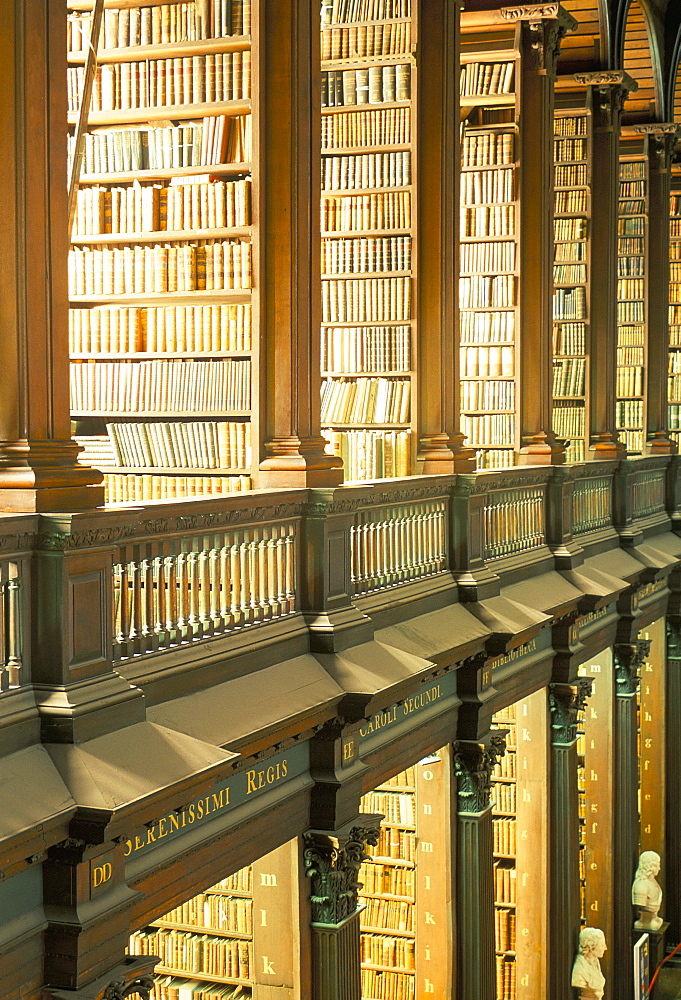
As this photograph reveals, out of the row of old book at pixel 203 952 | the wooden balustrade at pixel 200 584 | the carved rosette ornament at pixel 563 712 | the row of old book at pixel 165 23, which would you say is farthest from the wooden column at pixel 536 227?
the wooden balustrade at pixel 200 584

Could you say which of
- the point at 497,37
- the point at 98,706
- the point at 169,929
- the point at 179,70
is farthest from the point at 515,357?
the point at 98,706

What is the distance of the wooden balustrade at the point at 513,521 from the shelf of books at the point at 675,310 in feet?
18.3

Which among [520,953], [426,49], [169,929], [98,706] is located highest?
[426,49]

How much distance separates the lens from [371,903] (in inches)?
289

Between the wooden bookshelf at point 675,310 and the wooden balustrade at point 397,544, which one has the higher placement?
the wooden bookshelf at point 675,310

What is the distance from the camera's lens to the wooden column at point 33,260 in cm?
324

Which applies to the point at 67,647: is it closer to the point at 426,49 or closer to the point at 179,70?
the point at 179,70

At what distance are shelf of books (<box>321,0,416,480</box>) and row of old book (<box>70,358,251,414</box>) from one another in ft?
4.06

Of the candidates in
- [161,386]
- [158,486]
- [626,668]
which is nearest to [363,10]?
[161,386]

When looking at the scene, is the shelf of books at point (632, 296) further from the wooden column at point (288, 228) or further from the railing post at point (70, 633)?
the railing post at point (70, 633)

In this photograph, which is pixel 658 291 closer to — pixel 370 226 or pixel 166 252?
pixel 370 226

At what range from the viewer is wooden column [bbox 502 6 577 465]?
764 centimetres

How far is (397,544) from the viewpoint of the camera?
5461 mm

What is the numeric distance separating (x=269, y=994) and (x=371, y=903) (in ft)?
9.41
